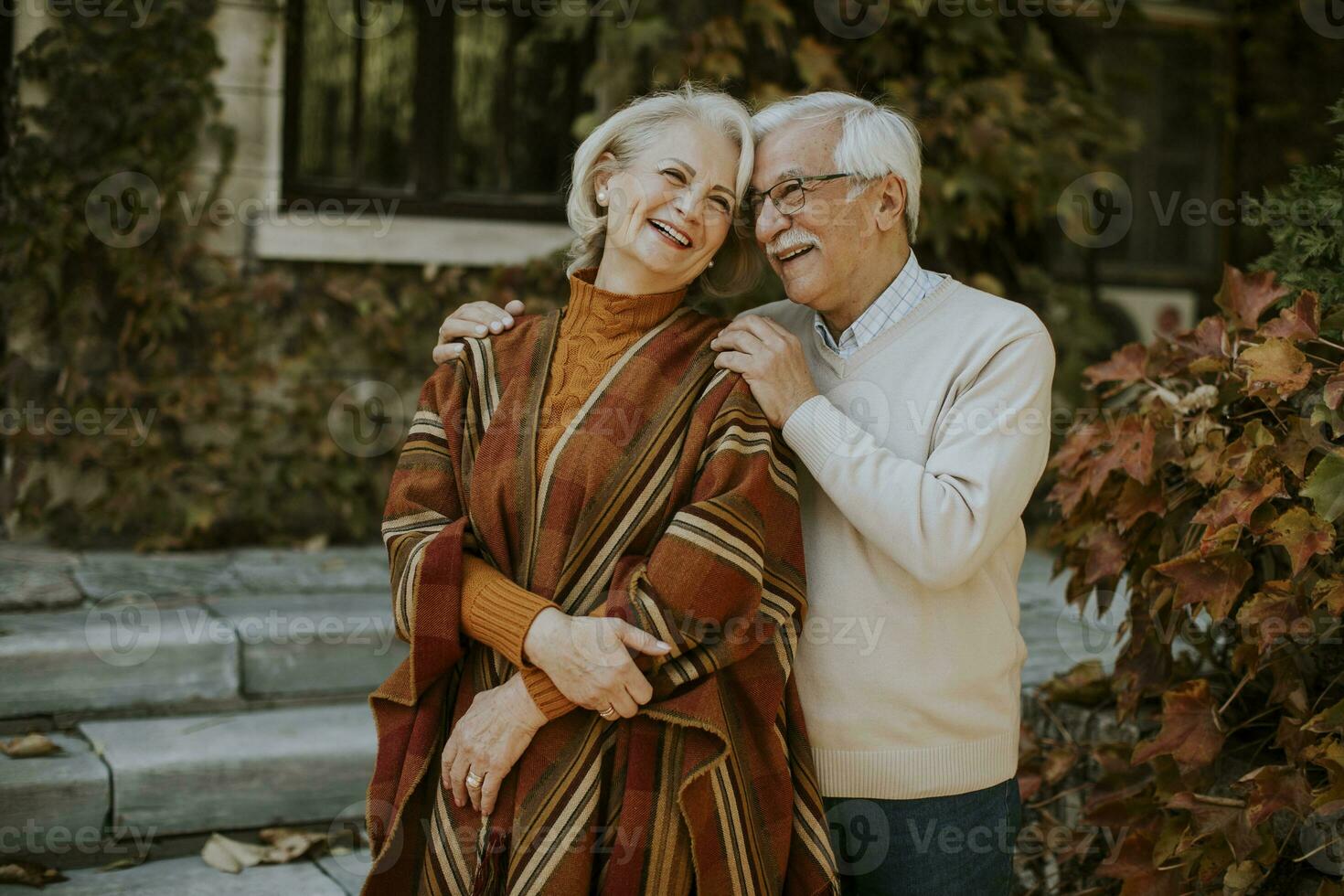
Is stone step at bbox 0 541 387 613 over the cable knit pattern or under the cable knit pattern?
under

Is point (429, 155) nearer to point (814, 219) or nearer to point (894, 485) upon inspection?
point (814, 219)

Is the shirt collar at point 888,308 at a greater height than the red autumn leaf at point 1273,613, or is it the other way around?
the shirt collar at point 888,308

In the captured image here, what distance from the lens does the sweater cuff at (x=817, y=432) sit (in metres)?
1.78

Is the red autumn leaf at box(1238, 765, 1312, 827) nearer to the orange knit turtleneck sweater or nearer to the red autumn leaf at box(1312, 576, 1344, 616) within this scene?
the red autumn leaf at box(1312, 576, 1344, 616)

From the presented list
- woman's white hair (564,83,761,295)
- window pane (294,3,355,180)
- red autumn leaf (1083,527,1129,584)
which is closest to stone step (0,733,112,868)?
woman's white hair (564,83,761,295)

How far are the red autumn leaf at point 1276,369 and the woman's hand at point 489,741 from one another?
1.20 m

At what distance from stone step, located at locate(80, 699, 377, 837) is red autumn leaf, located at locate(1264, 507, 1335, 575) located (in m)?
2.07

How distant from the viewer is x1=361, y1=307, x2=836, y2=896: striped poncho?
5.60 ft

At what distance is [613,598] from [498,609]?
159 millimetres

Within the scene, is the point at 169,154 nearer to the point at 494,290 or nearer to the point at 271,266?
the point at 271,266

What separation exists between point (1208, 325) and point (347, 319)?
322 cm

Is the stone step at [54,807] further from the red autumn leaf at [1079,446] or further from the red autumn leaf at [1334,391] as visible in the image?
the red autumn leaf at [1334,391]

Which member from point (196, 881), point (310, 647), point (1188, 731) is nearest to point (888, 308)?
point (1188, 731)

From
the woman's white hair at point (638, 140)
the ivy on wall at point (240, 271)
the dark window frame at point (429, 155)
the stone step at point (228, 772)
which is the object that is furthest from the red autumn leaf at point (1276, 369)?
the dark window frame at point (429, 155)
